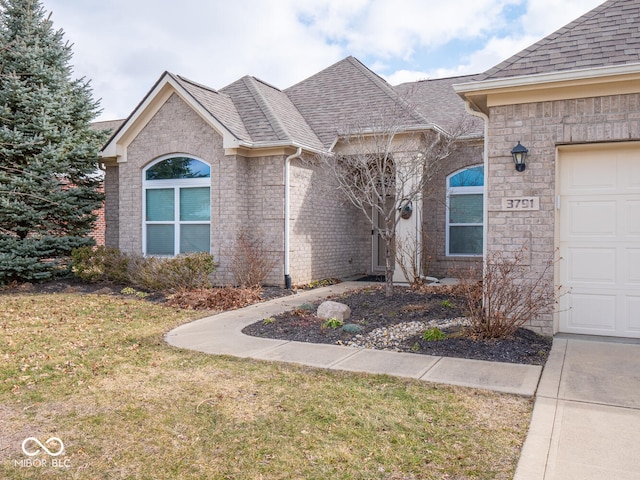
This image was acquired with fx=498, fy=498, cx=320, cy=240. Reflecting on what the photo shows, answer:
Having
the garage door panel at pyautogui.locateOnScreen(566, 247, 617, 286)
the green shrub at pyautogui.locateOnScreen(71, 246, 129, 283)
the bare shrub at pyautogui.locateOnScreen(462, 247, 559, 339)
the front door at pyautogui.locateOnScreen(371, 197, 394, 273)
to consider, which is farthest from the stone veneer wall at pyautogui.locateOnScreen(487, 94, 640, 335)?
the green shrub at pyautogui.locateOnScreen(71, 246, 129, 283)

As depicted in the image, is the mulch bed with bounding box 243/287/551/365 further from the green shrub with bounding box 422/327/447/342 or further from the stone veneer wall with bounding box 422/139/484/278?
the stone veneer wall with bounding box 422/139/484/278

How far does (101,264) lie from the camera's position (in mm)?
12055

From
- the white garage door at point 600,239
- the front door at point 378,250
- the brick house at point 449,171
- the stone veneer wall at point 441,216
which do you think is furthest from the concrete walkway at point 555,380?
the front door at point 378,250

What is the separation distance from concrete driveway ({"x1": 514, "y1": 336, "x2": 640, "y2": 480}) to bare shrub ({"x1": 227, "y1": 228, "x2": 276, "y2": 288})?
667cm

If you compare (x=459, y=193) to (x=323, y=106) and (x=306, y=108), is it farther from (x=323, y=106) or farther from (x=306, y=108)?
(x=306, y=108)

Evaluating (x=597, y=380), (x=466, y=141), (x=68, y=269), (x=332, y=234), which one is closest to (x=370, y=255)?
(x=332, y=234)

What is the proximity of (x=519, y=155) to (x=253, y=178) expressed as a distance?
6.66 meters

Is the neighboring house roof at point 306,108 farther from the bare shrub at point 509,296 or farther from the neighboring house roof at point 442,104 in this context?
the bare shrub at point 509,296

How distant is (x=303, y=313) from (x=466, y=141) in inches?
282

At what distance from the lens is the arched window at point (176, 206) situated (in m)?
11.8

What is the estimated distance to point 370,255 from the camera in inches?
584

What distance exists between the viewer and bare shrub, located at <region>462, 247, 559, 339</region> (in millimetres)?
6105

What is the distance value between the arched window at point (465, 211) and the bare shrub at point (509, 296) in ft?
21.1

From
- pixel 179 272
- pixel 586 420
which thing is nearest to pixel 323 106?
pixel 179 272
